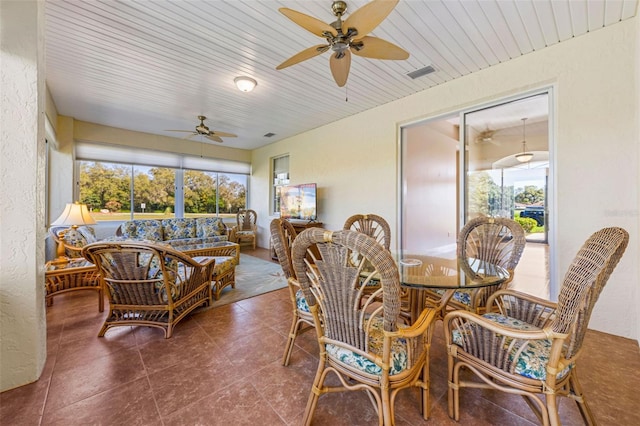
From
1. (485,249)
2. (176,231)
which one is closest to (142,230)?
(176,231)

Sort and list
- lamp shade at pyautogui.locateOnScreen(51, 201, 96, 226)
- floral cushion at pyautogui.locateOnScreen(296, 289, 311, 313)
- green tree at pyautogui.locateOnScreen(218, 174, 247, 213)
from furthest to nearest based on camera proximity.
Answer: green tree at pyautogui.locateOnScreen(218, 174, 247, 213) → lamp shade at pyautogui.locateOnScreen(51, 201, 96, 226) → floral cushion at pyautogui.locateOnScreen(296, 289, 311, 313)

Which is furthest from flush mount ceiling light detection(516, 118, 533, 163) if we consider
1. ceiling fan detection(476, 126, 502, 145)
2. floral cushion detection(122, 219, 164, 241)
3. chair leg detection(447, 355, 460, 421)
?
floral cushion detection(122, 219, 164, 241)

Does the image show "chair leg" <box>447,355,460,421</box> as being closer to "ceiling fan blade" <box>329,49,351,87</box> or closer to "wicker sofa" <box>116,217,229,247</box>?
"ceiling fan blade" <box>329,49,351,87</box>

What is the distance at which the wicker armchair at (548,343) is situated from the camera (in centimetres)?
103

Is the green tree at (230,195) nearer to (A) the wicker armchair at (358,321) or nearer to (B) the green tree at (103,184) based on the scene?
(B) the green tree at (103,184)

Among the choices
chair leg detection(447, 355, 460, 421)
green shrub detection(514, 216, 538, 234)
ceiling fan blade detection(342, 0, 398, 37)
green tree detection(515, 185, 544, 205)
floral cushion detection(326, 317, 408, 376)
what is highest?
ceiling fan blade detection(342, 0, 398, 37)

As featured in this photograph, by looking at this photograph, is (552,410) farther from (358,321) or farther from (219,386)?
(219,386)

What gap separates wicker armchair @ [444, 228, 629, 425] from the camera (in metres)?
1.03

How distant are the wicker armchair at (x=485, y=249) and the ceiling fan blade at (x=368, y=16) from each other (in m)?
1.80

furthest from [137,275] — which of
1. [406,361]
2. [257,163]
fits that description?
[257,163]

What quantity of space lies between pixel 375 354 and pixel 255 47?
299cm

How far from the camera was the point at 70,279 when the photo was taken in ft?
9.43

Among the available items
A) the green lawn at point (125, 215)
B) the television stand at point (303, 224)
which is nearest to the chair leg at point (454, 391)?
the television stand at point (303, 224)

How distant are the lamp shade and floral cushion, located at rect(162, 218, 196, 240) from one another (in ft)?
6.17
